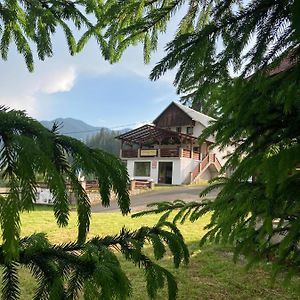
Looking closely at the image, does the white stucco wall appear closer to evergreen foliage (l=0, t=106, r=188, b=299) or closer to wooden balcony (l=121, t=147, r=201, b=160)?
wooden balcony (l=121, t=147, r=201, b=160)

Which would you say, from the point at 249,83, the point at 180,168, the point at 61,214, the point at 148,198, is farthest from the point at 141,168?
the point at 61,214

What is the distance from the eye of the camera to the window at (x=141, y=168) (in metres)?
35.8

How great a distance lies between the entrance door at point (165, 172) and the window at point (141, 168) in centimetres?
149

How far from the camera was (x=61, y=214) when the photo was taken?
1.14 m

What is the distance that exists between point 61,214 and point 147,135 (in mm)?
35592

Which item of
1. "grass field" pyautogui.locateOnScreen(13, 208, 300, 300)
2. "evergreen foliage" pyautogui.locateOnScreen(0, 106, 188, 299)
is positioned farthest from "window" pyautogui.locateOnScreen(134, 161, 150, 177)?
"evergreen foliage" pyautogui.locateOnScreen(0, 106, 188, 299)

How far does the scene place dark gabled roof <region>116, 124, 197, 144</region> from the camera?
34.7m

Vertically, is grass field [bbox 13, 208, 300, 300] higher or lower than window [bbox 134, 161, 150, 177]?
lower

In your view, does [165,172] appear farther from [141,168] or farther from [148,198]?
[148,198]

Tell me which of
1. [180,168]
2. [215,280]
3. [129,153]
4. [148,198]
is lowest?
[215,280]

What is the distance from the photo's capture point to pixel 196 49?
2.33 metres

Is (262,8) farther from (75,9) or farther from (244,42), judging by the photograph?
(75,9)

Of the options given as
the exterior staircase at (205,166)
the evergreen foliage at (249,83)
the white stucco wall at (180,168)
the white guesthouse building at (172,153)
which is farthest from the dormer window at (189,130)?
the evergreen foliage at (249,83)

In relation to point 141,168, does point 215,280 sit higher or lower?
lower
